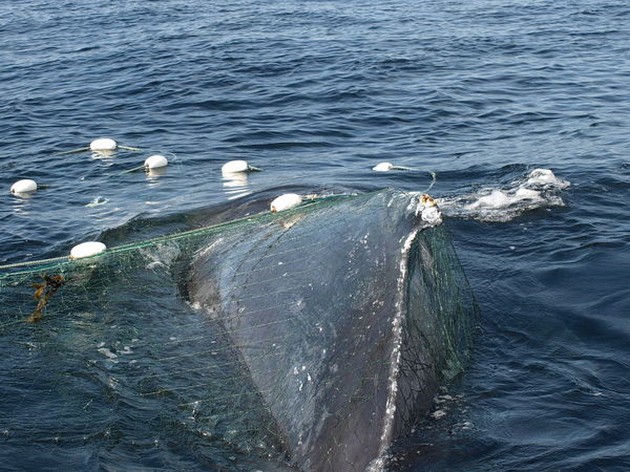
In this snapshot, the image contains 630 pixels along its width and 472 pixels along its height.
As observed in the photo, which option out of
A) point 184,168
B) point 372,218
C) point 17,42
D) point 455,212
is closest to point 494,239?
point 455,212

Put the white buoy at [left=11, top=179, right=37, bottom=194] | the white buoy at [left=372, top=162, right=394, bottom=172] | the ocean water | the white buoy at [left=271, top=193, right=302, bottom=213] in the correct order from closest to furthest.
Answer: the ocean water, the white buoy at [left=271, top=193, right=302, bottom=213], the white buoy at [left=11, top=179, right=37, bottom=194], the white buoy at [left=372, top=162, right=394, bottom=172]

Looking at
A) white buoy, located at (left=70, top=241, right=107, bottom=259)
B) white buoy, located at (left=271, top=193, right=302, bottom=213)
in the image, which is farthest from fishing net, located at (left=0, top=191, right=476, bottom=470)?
white buoy, located at (left=271, top=193, right=302, bottom=213)

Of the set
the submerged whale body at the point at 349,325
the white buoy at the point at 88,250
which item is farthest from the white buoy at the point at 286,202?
the submerged whale body at the point at 349,325

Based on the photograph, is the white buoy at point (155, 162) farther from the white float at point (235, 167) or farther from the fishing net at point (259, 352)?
the fishing net at point (259, 352)

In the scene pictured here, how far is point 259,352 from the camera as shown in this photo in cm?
770

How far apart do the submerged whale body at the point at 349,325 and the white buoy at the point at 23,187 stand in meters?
7.95

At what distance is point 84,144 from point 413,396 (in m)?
14.0

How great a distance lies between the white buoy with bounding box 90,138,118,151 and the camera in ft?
60.5

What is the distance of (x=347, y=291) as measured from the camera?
7.25 metres

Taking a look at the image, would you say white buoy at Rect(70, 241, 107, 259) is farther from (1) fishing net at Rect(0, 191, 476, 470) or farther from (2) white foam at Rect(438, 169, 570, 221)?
(2) white foam at Rect(438, 169, 570, 221)

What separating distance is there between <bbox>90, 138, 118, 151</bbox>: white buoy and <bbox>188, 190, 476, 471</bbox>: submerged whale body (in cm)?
1023

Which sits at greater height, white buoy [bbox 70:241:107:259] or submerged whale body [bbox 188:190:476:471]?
submerged whale body [bbox 188:190:476:471]

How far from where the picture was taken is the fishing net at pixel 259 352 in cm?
671

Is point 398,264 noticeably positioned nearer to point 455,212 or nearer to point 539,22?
point 455,212
